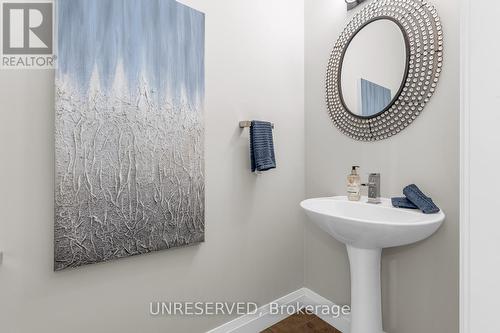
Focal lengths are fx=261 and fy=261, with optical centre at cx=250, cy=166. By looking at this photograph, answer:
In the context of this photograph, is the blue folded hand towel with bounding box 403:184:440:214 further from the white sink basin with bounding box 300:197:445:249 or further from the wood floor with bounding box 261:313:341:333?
the wood floor with bounding box 261:313:341:333

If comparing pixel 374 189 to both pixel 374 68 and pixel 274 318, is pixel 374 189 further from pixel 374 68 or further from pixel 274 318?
pixel 274 318

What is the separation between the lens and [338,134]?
1726 mm

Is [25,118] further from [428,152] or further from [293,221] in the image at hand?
[428,152]

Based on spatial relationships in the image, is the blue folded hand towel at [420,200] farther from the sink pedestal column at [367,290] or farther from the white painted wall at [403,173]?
the sink pedestal column at [367,290]

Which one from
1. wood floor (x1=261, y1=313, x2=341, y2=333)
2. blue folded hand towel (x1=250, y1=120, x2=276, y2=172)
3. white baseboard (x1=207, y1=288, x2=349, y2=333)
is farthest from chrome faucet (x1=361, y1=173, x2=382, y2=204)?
wood floor (x1=261, y1=313, x2=341, y2=333)

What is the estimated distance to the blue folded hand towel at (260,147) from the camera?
1549mm

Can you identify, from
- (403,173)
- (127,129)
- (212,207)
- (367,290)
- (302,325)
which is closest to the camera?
(127,129)

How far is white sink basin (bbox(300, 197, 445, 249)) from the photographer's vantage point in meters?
1.04

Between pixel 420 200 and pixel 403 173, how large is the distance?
0.22m

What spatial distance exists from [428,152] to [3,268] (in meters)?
1.90

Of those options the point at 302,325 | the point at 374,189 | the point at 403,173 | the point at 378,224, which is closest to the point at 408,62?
the point at 403,173

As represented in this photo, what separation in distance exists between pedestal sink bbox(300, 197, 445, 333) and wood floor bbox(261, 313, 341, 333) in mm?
441
